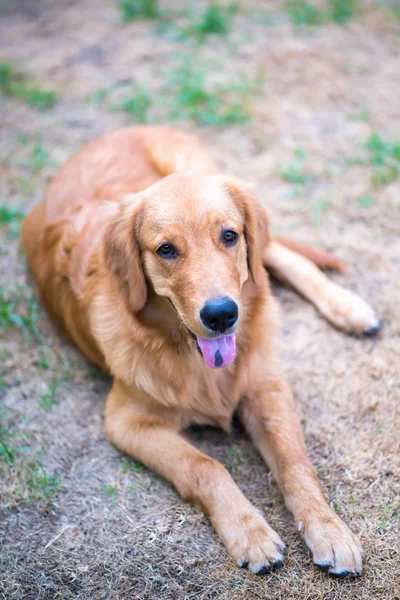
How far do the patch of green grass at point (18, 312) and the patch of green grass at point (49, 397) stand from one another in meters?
0.54

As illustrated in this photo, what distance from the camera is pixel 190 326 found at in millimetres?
3021

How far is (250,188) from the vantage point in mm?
3678

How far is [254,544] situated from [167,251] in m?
1.56

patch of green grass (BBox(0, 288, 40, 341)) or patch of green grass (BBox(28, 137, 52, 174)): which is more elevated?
patch of green grass (BBox(28, 137, 52, 174))

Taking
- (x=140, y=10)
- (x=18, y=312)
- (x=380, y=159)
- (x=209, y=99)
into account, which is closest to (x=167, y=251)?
(x=18, y=312)

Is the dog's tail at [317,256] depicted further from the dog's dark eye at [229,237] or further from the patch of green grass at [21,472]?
the patch of green grass at [21,472]

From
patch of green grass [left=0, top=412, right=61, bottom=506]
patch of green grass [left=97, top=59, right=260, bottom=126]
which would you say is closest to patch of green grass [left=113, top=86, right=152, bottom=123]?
patch of green grass [left=97, top=59, right=260, bottom=126]

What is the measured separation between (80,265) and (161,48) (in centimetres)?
518

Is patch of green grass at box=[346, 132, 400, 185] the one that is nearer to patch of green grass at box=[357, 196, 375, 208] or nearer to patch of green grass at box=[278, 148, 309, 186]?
patch of green grass at box=[357, 196, 375, 208]

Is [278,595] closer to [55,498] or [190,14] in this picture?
[55,498]

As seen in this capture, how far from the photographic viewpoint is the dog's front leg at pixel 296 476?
9.36ft

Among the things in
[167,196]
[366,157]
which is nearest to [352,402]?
[167,196]

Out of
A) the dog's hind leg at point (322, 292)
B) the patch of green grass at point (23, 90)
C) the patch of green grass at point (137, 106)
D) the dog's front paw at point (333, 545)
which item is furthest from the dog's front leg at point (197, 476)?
the patch of green grass at point (23, 90)

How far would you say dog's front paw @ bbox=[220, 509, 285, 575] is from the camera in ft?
9.43
